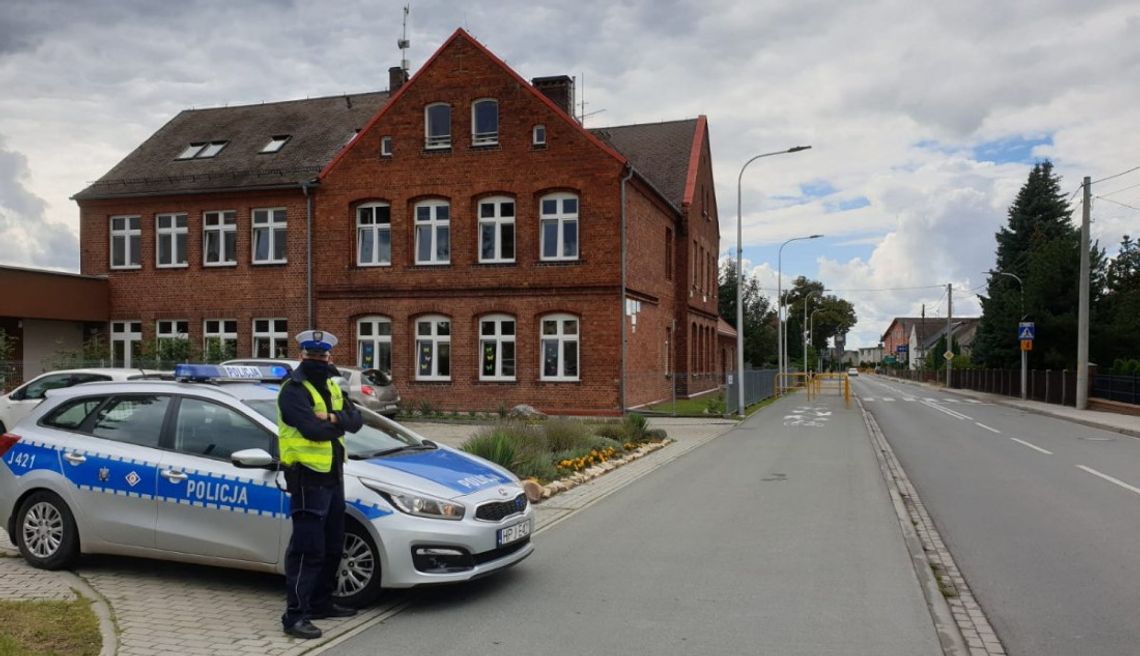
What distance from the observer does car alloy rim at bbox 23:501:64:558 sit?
7137mm

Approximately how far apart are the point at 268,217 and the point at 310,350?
2638cm

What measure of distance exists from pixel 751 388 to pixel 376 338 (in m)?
13.9

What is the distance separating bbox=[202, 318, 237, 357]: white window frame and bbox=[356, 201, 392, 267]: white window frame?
16.9ft

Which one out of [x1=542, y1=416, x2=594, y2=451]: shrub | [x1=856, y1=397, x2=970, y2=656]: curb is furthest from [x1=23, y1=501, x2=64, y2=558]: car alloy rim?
[x1=542, y1=416, x2=594, y2=451]: shrub

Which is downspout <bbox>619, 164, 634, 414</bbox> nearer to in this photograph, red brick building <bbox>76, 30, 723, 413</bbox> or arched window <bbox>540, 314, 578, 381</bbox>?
red brick building <bbox>76, 30, 723, 413</bbox>

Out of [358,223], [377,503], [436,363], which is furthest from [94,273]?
[377,503]

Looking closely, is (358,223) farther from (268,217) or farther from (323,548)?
(323,548)

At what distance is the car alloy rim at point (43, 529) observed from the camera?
714 cm

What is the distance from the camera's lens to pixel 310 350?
19.4 ft

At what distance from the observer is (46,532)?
7.17 metres

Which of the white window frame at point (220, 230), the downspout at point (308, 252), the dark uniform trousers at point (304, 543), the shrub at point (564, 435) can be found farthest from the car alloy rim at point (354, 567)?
the white window frame at point (220, 230)

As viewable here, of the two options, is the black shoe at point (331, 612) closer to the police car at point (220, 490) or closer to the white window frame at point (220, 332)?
the police car at point (220, 490)

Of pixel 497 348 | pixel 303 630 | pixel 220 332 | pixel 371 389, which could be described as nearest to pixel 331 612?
pixel 303 630

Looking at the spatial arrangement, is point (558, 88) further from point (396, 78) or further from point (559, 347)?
point (559, 347)
